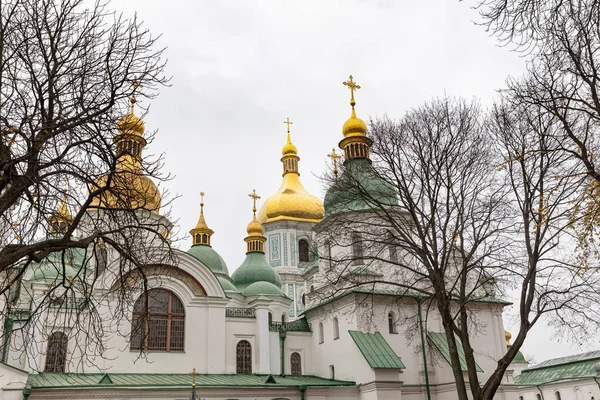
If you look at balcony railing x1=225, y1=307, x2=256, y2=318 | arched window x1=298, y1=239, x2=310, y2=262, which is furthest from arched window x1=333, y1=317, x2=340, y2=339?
arched window x1=298, y1=239, x2=310, y2=262

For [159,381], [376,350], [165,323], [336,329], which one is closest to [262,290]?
[336,329]

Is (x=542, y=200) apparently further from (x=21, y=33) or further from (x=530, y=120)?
(x=21, y=33)

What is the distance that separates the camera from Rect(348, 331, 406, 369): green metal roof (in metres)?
22.6

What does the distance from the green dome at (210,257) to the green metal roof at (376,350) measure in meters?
11.8

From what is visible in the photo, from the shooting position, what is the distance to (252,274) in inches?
1323

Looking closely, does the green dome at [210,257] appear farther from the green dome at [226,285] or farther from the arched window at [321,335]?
the arched window at [321,335]

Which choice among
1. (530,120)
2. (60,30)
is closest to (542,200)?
(530,120)

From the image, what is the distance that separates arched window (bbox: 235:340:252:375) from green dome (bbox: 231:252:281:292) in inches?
259

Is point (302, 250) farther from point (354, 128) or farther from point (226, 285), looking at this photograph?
point (354, 128)

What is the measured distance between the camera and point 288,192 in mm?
45625

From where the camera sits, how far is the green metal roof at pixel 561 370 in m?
36.1

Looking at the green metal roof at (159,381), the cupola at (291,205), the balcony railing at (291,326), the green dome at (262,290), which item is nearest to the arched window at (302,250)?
the cupola at (291,205)

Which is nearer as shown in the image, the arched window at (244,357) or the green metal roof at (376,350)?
the green metal roof at (376,350)

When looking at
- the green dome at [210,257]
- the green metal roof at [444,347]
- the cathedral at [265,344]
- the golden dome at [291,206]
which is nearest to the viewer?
the cathedral at [265,344]
